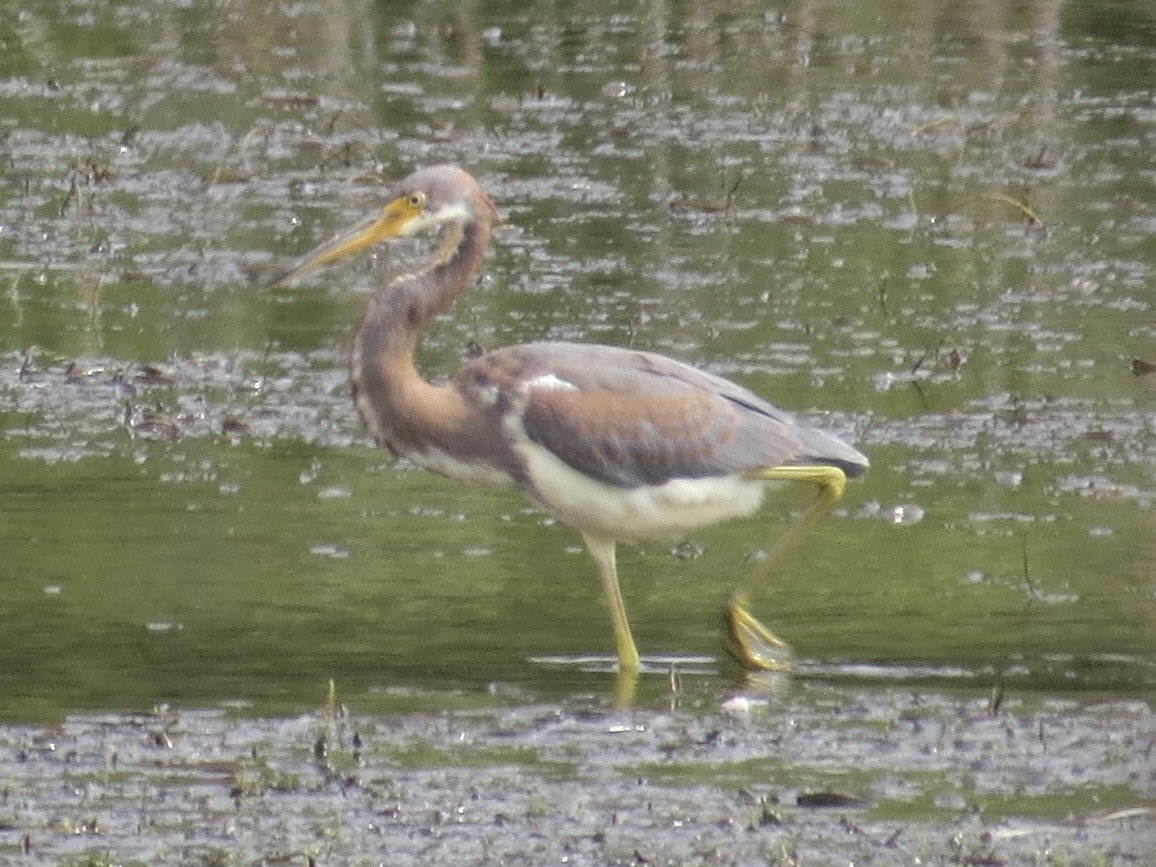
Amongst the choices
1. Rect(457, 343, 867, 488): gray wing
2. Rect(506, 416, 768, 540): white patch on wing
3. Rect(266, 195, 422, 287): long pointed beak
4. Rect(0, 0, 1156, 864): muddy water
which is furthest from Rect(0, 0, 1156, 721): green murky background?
Rect(266, 195, 422, 287): long pointed beak

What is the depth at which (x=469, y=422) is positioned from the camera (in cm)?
723

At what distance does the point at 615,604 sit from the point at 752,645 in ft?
1.25

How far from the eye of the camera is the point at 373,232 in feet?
24.8

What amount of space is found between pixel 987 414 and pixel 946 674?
2.62 metres

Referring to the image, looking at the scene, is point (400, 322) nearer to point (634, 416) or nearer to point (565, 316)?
point (634, 416)

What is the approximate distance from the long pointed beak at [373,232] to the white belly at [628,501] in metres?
0.76

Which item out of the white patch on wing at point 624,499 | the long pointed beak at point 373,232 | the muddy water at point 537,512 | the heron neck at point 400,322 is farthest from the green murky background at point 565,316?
the long pointed beak at point 373,232

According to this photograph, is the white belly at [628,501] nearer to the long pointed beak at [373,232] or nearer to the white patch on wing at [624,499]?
the white patch on wing at [624,499]

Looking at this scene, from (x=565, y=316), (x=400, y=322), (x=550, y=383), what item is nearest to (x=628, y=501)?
(x=550, y=383)

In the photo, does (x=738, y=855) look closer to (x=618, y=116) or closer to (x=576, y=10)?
(x=618, y=116)

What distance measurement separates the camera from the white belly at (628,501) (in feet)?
23.9

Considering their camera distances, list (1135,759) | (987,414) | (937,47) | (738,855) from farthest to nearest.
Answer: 1. (937,47)
2. (987,414)
3. (1135,759)
4. (738,855)

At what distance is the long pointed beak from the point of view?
7.55 metres

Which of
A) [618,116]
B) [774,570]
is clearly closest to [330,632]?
[774,570]
